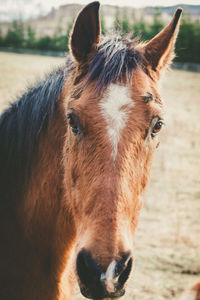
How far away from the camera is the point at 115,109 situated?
7.09 ft

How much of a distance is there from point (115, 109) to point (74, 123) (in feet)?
1.17

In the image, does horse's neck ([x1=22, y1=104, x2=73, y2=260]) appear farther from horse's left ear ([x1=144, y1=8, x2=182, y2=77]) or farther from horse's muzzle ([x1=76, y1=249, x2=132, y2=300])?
horse's left ear ([x1=144, y1=8, x2=182, y2=77])

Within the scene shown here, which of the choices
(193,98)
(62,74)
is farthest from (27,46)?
(62,74)

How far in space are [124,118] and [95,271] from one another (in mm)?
1063

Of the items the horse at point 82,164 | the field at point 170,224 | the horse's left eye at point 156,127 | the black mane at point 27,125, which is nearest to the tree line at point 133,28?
the field at point 170,224

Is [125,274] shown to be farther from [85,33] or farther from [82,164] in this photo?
[85,33]

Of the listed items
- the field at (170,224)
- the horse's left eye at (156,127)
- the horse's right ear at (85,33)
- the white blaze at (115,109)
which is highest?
the horse's right ear at (85,33)

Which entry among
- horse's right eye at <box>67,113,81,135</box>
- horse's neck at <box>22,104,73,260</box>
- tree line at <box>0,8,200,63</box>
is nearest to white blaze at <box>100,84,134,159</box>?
horse's right eye at <box>67,113,81,135</box>

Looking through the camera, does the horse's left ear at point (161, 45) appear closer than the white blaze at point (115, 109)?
No

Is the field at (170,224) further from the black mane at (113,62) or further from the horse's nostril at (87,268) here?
the horse's nostril at (87,268)

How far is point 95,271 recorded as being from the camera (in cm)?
176

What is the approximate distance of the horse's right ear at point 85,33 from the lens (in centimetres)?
236

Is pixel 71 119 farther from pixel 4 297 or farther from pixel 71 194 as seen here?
pixel 4 297

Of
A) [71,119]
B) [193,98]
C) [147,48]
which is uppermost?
[147,48]
